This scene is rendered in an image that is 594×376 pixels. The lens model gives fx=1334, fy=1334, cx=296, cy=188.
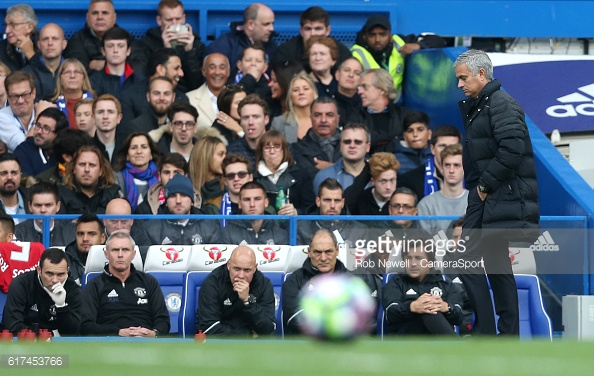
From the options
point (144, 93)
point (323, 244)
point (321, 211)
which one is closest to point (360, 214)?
point (321, 211)

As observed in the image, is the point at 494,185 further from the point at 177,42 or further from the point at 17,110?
the point at 177,42

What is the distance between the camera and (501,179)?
8.66 metres

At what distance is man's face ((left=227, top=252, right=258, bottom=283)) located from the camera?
10062 mm

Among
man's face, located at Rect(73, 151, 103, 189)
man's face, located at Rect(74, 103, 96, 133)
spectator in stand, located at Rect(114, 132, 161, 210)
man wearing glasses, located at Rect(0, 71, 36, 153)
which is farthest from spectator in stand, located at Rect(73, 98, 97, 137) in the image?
man's face, located at Rect(73, 151, 103, 189)

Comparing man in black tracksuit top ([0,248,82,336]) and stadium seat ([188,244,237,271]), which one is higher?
stadium seat ([188,244,237,271])

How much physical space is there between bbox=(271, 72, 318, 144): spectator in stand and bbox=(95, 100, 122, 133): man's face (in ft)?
5.15

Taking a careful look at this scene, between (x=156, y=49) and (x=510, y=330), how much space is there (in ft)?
20.6

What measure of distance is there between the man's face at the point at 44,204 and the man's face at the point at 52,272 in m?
1.20

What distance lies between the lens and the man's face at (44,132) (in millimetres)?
12383

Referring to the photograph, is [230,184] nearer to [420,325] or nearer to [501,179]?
[420,325]

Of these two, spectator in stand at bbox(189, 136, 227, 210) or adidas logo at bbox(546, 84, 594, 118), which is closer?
spectator in stand at bbox(189, 136, 227, 210)

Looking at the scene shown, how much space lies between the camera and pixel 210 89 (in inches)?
530

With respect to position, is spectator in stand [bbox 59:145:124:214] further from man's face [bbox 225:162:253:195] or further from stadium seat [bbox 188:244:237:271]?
stadium seat [bbox 188:244:237:271]

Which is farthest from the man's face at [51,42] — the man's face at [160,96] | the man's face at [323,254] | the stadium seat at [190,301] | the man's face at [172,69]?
the man's face at [323,254]
